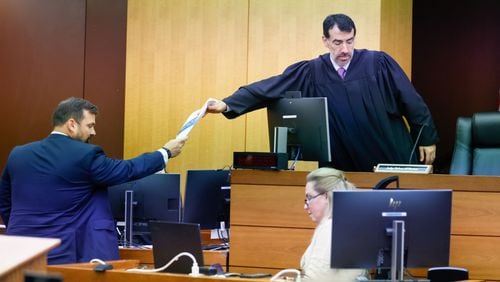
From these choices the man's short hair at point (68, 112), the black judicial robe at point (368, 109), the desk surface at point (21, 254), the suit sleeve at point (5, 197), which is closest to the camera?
the desk surface at point (21, 254)

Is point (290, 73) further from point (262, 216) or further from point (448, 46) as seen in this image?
point (448, 46)

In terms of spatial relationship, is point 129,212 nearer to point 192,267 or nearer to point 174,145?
point 174,145

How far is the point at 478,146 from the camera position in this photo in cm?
588

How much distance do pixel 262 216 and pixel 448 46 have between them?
3.59m

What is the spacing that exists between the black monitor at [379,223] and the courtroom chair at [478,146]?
7.31ft

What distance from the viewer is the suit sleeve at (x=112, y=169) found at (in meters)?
4.87

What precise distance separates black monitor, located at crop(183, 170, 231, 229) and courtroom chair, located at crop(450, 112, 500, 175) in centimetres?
148

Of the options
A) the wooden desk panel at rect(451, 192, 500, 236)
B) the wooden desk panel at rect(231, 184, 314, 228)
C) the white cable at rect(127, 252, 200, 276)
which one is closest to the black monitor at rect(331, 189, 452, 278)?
the white cable at rect(127, 252, 200, 276)

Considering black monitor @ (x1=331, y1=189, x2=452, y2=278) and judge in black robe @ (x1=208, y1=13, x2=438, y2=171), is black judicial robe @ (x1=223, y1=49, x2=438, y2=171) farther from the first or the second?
black monitor @ (x1=331, y1=189, x2=452, y2=278)

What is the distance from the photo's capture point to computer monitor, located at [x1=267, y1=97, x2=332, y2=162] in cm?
→ 505

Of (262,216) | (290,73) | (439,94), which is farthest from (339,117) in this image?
(439,94)

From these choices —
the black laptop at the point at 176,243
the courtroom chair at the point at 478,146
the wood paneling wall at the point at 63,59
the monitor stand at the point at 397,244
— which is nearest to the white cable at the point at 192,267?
the black laptop at the point at 176,243

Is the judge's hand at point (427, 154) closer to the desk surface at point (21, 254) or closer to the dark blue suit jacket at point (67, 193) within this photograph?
the dark blue suit jacket at point (67, 193)

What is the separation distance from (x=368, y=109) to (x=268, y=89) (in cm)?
58
